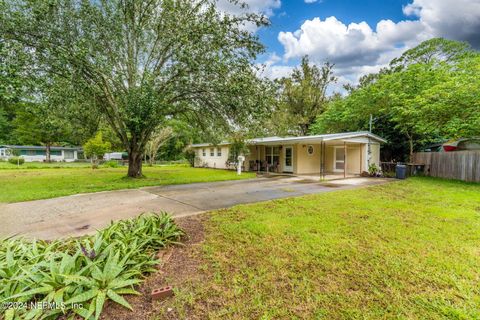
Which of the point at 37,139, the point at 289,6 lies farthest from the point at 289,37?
the point at 37,139

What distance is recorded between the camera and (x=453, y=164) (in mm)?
11656

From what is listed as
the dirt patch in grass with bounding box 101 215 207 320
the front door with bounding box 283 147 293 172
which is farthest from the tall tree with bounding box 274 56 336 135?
the dirt patch in grass with bounding box 101 215 207 320

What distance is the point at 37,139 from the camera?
3316cm

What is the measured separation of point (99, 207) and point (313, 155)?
13.4 m

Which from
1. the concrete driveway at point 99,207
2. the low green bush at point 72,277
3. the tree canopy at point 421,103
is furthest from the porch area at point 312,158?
Answer: the low green bush at point 72,277

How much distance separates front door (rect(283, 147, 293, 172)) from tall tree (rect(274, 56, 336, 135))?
12174 mm

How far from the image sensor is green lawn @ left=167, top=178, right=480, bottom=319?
2219 millimetres

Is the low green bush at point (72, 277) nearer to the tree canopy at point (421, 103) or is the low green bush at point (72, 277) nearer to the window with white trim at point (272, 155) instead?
the tree canopy at point (421, 103)

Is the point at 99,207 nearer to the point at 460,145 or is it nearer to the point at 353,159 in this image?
the point at 353,159

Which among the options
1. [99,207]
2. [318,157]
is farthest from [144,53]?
[318,157]

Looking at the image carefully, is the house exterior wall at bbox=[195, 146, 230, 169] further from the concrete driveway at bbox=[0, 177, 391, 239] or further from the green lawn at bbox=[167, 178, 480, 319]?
the green lawn at bbox=[167, 178, 480, 319]

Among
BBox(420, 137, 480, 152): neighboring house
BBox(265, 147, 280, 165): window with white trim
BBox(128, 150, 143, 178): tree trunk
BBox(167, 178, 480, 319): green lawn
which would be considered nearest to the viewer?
BBox(167, 178, 480, 319): green lawn

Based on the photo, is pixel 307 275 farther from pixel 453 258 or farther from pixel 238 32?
pixel 238 32

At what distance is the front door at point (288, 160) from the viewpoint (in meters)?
15.5
